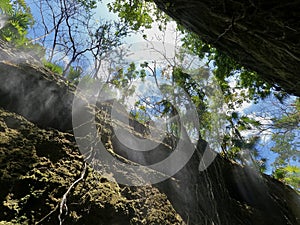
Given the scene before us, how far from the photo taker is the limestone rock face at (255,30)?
7.25 feet

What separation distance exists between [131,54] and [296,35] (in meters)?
10.9

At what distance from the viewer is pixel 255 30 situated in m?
2.48

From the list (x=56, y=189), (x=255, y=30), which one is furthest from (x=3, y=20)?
(x=255, y=30)

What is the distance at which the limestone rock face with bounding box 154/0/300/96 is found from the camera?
2.21m

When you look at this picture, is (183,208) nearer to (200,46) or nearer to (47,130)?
(47,130)

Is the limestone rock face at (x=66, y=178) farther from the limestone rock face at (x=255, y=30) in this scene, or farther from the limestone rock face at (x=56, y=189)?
the limestone rock face at (x=255, y=30)

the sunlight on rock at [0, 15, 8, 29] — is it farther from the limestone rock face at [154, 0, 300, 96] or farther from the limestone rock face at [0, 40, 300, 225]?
the limestone rock face at [154, 0, 300, 96]

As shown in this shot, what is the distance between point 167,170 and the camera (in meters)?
3.30

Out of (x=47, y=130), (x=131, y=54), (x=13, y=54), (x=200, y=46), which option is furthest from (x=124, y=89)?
(x=47, y=130)

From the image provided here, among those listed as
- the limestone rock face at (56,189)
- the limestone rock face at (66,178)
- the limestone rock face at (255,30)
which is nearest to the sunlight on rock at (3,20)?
the limestone rock face at (66,178)

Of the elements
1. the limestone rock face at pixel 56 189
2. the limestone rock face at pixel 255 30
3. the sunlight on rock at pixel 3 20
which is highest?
the limestone rock face at pixel 255 30

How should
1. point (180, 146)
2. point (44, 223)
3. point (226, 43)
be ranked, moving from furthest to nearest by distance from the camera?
point (180, 146) → point (226, 43) → point (44, 223)

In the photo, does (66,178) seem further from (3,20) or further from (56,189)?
(3,20)

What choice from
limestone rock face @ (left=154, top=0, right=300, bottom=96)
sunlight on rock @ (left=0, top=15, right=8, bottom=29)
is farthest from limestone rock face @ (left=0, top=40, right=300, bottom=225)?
sunlight on rock @ (left=0, top=15, right=8, bottom=29)
